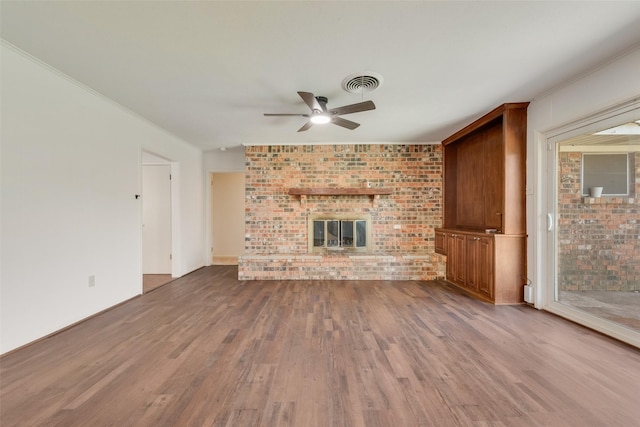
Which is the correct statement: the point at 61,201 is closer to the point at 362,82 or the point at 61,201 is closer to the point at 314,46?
the point at 314,46

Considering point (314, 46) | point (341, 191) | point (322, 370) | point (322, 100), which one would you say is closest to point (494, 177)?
point (341, 191)

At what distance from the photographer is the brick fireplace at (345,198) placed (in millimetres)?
4551

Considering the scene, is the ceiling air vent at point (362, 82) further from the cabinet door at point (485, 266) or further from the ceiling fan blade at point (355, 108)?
the cabinet door at point (485, 266)

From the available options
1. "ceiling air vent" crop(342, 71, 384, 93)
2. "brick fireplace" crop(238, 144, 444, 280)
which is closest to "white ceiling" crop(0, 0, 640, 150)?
"ceiling air vent" crop(342, 71, 384, 93)

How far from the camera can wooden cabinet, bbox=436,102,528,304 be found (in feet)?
9.88

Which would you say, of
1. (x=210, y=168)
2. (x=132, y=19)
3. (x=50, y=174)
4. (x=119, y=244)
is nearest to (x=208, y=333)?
(x=119, y=244)

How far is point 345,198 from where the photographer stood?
15.0ft

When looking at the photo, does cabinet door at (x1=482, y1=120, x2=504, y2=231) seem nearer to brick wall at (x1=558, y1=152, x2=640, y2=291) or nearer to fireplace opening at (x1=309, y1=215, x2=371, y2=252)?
brick wall at (x1=558, y1=152, x2=640, y2=291)

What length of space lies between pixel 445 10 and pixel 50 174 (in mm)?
3401

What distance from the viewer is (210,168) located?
5.23 m

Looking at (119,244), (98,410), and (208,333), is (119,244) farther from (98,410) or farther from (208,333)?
(98,410)

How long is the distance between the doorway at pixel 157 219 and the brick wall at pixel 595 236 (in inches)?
219

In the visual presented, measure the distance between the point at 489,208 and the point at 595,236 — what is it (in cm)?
118

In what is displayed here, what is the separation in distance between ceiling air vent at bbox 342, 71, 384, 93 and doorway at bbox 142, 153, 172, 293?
361 centimetres
